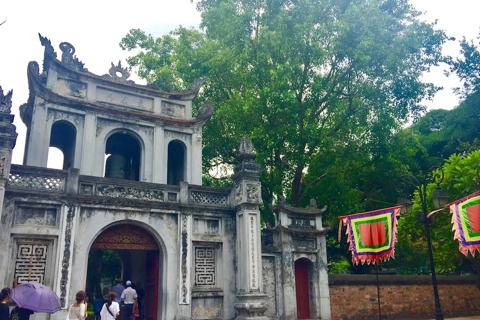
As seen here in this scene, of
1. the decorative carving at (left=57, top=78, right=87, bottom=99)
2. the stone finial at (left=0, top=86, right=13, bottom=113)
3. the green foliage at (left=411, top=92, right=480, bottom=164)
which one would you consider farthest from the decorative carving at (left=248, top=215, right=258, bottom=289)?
the green foliage at (left=411, top=92, right=480, bottom=164)

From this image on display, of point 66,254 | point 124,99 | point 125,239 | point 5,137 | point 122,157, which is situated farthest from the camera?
point 122,157

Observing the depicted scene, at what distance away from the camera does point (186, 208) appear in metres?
13.0

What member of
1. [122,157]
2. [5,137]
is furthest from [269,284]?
[5,137]

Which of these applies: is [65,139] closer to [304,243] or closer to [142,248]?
[142,248]

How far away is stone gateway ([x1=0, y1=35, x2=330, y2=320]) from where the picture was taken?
11.0m

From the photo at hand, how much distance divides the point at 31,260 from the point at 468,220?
37.4 feet

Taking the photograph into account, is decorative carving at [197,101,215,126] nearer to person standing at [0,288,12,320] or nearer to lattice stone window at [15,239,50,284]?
lattice stone window at [15,239,50,284]

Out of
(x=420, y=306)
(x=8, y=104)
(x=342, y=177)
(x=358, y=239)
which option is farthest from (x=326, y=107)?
(x=8, y=104)

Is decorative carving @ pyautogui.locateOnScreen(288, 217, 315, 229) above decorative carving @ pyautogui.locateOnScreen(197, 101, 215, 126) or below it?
below

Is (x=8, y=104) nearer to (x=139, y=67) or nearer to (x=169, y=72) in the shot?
(x=169, y=72)

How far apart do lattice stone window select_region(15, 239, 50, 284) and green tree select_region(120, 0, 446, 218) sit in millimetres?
9048

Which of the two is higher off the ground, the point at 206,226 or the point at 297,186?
the point at 297,186

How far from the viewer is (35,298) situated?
7.84 meters

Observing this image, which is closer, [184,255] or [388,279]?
[184,255]
